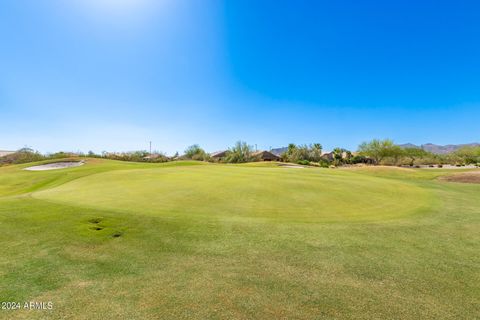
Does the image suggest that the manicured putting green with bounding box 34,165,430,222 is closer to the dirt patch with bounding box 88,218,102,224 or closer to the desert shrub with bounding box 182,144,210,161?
the dirt patch with bounding box 88,218,102,224

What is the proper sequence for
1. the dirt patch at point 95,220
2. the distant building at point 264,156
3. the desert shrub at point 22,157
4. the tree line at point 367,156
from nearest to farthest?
the dirt patch at point 95,220
the desert shrub at point 22,157
the tree line at point 367,156
the distant building at point 264,156

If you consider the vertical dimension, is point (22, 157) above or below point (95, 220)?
above

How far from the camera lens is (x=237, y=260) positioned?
4414 mm

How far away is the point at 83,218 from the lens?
21.5ft

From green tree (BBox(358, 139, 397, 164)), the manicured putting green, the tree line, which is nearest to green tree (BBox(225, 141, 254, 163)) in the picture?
the tree line

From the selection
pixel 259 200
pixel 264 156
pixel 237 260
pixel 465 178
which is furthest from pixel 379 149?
pixel 237 260

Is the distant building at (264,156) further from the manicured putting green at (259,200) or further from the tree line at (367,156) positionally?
the manicured putting green at (259,200)

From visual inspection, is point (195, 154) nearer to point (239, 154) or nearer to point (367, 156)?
point (239, 154)

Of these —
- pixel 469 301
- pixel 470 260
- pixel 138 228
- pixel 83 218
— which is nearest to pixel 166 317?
pixel 138 228

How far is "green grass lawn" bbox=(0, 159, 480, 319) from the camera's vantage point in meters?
3.13

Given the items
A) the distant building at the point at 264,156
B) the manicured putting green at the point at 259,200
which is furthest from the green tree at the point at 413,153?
the manicured putting green at the point at 259,200

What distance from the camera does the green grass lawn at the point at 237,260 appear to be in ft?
10.3

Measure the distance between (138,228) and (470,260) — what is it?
6.90 metres

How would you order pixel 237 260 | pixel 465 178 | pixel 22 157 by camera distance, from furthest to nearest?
pixel 22 157, pixel 465 178, pixel 237 260
